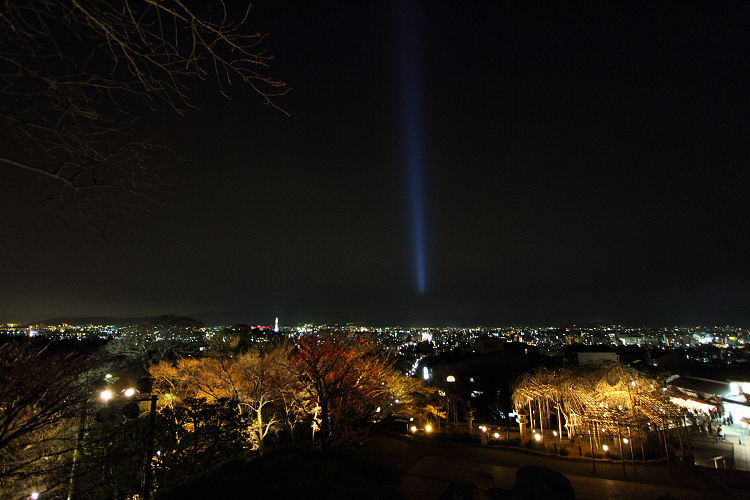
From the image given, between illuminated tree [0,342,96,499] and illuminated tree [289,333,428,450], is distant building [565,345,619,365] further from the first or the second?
illuminated tree [0,342,96,499]

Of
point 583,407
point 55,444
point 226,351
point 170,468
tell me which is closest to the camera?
point 55,444

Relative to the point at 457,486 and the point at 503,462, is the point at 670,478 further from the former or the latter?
the point at 457,486

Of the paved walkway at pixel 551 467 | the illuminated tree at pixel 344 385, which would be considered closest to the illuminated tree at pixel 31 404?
the illuminated tree at pixel 344 385

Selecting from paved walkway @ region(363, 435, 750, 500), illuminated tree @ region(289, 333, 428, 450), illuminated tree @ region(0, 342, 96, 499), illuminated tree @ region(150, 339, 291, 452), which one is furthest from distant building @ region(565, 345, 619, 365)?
illuminated tree @ region(0, 342, 96, 499)

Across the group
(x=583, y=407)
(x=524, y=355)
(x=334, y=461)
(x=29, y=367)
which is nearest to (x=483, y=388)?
(x=524, y=355)

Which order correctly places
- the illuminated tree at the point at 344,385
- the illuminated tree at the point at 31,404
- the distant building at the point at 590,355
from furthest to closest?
the distant building at the point at 590,355, the illuminated tree at the point at 344,385, the illuminated tree at the point at 31,404

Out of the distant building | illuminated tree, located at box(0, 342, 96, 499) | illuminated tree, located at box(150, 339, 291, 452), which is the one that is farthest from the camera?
the distant building

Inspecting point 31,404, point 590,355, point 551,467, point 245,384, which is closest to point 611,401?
point 551,467

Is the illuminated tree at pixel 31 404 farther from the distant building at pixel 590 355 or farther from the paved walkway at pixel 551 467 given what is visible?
the distant building at pixel 590 355

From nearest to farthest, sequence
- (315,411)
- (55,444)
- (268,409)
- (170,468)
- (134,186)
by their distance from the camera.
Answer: (134,186) → (55,444) → (170,468) → (315,411) → (268,409)
